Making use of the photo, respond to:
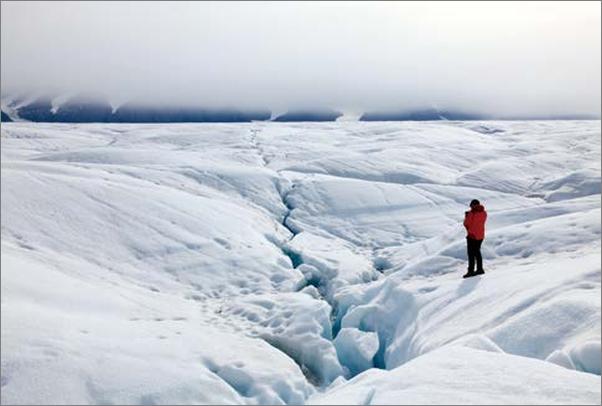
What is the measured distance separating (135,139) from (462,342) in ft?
105

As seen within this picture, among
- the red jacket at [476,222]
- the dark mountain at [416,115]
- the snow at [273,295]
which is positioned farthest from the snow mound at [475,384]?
the dark mountain at [416,115]

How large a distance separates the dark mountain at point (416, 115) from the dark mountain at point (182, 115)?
2966cm

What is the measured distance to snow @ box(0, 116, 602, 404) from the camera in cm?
530

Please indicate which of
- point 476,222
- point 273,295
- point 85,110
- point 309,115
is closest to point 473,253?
point 476,222

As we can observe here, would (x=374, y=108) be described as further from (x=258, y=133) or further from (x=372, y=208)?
(x=372, y=208)

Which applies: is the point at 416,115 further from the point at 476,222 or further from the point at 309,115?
the point at 476,222

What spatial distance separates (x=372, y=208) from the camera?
61.7 ft

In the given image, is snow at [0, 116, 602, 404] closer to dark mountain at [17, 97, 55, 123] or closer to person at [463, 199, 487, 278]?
person at [463, 199, 487, 278]

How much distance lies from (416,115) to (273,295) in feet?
426

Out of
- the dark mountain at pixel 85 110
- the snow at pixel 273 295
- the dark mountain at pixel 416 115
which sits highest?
the dark mountain at pixel 85 110

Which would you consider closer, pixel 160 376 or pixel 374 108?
pixel 160 376

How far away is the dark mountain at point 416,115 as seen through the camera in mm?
133625

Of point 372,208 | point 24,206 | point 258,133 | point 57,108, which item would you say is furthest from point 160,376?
point 57,108

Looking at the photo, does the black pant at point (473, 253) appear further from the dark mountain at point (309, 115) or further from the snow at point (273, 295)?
the dark mountain at point (309, 115)
